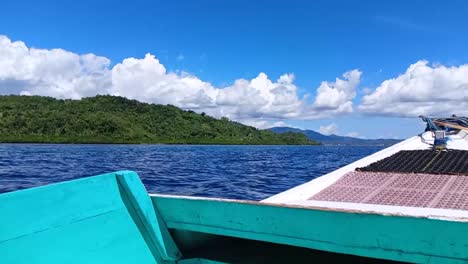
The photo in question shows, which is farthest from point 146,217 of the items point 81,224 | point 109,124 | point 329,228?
point 109,124

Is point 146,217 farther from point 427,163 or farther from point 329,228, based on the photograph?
point 427,163

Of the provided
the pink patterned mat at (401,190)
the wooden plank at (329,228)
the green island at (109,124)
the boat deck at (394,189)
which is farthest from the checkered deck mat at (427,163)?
the green island at (109,124)

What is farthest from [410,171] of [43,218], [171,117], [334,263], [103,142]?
[171,117]

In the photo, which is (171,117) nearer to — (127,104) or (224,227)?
(127,104)

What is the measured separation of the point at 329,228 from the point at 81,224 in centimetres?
156

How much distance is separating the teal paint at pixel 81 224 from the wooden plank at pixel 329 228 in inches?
7.9

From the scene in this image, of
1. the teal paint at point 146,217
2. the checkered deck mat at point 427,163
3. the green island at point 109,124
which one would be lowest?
the teal paint at point 146,217

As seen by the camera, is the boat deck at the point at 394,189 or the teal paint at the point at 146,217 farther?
the boat deck at the point at 394,189

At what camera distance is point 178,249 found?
3072 mm

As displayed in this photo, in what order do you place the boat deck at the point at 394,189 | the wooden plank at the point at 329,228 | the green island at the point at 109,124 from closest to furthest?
the wooden plank at the point at 329,228 < the boat deck at the point at 394,189 < the green island at the point at 109,124

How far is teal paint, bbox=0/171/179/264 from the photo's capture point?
2.39 metres

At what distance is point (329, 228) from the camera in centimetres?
239

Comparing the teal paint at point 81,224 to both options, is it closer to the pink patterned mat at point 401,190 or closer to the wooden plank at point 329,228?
the wooden plank at point 329,228

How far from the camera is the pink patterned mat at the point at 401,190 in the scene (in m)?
4.28
